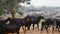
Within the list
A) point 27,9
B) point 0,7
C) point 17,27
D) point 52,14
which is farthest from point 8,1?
point 17,27

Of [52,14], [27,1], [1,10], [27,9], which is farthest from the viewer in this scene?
[27,9]

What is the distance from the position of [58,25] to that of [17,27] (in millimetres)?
6499

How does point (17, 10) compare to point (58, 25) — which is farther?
point (17, 10)

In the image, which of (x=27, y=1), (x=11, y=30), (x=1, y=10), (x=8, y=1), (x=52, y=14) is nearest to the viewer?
(x=11, y=30)

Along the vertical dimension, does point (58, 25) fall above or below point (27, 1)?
below

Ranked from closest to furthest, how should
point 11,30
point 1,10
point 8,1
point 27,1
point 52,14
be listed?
point 11,30, point 1,10, point 8,1, point 27,1, point 52,14

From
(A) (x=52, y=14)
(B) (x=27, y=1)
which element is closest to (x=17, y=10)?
(B) (x=27, y=1)

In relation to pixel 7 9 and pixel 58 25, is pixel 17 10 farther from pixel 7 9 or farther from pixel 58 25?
pixel 58 25

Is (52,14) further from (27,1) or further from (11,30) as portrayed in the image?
(11,30)

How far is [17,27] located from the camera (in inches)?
468

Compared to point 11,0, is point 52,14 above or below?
below

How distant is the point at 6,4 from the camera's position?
2447cm

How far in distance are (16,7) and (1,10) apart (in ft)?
13.6

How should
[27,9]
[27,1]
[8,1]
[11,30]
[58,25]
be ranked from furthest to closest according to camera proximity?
[27,9] < [27,1] < [8,1] < [58,25] < [11,30]
